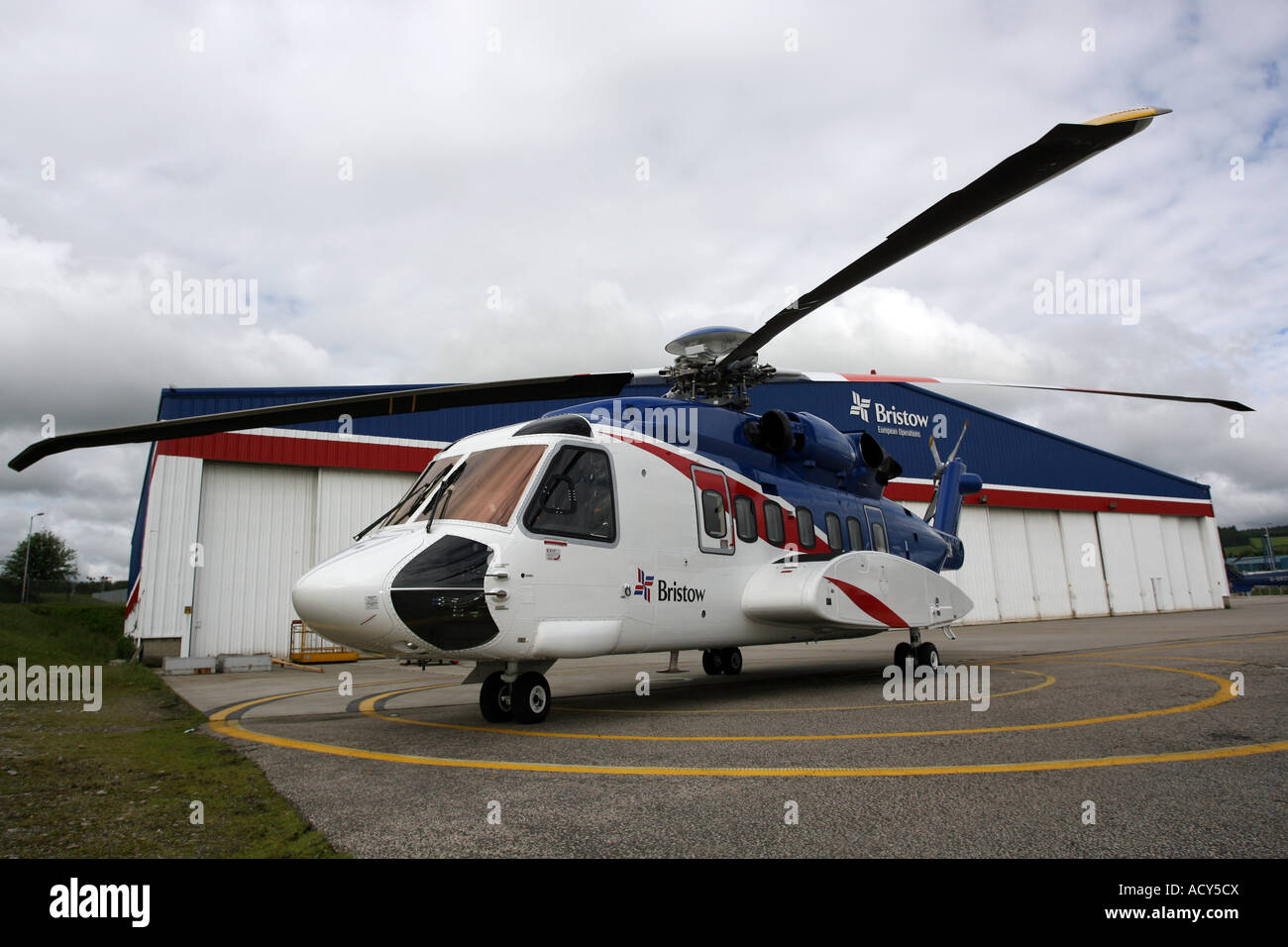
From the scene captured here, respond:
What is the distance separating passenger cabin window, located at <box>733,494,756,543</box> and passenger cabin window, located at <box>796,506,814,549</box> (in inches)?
39.1

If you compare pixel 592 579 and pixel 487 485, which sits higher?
pixel 487 485

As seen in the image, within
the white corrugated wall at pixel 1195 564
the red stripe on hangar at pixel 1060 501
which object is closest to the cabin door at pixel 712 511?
the red stripe on hangar at pixel 1060 501

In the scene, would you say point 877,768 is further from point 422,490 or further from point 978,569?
point 978,569

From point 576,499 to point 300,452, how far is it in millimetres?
15168

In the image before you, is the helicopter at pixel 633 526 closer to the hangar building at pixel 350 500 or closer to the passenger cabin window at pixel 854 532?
the passenger cabin window at pixel 854 532

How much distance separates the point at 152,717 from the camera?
8.52 meters

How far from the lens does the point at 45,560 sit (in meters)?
82.4

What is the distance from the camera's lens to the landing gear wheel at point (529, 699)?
7.32 metres

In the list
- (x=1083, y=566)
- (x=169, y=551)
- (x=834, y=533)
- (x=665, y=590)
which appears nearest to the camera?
(x=665, y=590)

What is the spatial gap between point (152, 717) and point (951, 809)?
28.7ft

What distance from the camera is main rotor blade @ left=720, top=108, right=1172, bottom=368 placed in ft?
14.4

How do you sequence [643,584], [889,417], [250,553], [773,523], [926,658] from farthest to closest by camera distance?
[889,417]
[250,553]
[926,658]
[773,523]
[643,584]

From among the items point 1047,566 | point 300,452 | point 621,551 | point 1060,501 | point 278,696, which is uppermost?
point 300,452

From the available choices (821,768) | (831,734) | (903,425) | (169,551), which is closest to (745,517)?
(831,734)
